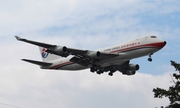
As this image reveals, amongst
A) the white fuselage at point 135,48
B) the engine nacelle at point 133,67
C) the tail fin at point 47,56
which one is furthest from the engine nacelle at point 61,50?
the engine nacelle at point 133,67

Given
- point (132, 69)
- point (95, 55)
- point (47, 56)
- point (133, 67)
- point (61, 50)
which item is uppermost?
point (47, 56)

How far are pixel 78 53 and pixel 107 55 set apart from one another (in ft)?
16.4

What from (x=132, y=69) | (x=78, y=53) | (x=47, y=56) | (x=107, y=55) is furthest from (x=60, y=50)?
(x=47, y=56)

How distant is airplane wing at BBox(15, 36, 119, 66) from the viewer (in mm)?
60472

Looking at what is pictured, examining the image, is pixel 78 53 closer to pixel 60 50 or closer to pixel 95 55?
pixel 95 55

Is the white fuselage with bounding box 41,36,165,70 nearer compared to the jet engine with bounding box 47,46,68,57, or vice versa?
the white fuselage with bounding box 41,36,165,70

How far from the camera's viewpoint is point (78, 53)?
63125mm

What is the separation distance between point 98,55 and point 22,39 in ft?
39.9

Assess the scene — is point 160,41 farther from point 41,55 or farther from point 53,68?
point 41,55

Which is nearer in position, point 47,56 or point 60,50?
point 60,50

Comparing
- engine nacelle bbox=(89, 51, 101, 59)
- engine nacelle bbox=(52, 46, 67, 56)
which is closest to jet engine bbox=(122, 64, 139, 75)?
engine nacelle bbox=(89, 51, 101, 59)

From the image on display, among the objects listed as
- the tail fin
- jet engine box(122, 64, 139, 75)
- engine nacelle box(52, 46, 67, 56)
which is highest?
the tail fin

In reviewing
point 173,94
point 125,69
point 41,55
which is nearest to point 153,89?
point 173,94

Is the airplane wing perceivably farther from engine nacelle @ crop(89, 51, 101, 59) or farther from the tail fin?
the tail fin
